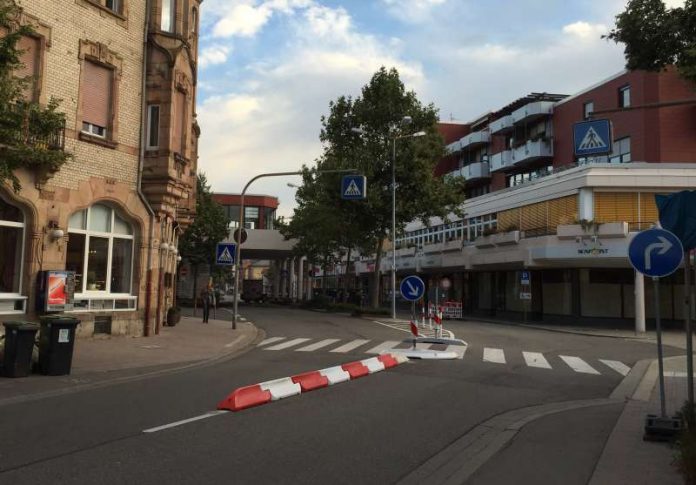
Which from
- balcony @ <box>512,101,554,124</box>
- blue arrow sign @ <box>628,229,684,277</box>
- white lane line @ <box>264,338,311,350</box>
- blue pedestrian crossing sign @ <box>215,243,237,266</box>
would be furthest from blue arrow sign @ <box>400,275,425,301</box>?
balcony @ <box>512,101,554,124</box>

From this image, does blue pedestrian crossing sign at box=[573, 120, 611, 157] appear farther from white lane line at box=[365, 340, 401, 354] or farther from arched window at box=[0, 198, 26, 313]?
arched window at box=[0, 198, 26, 313]

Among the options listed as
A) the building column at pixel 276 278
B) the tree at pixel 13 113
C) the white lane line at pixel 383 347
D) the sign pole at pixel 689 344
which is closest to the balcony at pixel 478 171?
the building column at pixel 276 278

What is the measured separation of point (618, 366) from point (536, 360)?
1.93 m

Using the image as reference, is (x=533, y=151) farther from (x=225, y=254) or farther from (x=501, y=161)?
(x=225, y=254)

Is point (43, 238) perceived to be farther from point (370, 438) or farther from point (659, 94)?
point (659, 94)

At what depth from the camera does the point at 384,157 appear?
35875 mm

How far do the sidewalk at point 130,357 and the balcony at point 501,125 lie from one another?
34400 mm

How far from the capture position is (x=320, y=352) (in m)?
16.8

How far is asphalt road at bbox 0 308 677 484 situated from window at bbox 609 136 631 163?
2927cm

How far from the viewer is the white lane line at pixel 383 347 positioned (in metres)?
17.1

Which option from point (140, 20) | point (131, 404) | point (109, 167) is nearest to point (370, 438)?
point (131, 404)

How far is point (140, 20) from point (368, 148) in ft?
61.4

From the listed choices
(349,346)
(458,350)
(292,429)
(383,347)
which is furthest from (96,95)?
(292,429)

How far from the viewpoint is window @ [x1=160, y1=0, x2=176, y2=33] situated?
20.0 meters
